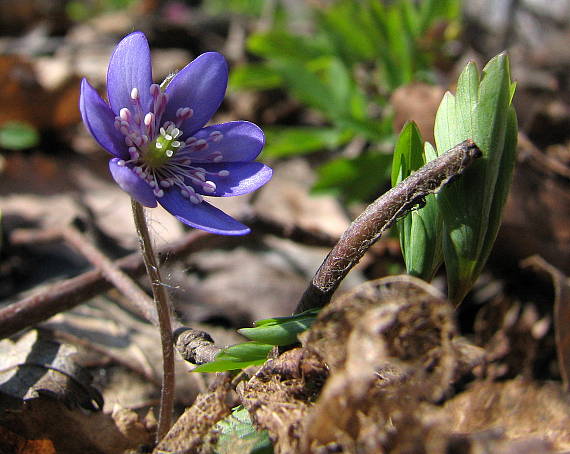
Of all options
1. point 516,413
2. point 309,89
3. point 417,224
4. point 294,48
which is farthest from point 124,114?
point 294,48

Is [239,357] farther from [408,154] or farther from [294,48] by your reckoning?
[294,48]

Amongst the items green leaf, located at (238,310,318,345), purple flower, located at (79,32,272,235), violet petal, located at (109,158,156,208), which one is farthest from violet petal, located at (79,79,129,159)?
green leaf, located at (238,310,318,345)

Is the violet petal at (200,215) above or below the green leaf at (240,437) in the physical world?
above

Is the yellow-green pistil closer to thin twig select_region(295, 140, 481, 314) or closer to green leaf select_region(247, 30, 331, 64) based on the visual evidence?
thin twig select_region(295, 140, 481, 314)

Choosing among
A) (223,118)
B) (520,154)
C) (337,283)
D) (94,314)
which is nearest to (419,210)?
(337,283)

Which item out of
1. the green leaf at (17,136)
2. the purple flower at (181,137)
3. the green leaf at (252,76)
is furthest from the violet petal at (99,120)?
the green leaf at (17,136)

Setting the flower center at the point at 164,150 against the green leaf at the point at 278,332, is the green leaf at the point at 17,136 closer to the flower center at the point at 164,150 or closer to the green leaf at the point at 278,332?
the flower center at the point at 164,150

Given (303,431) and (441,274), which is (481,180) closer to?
(303,431)
